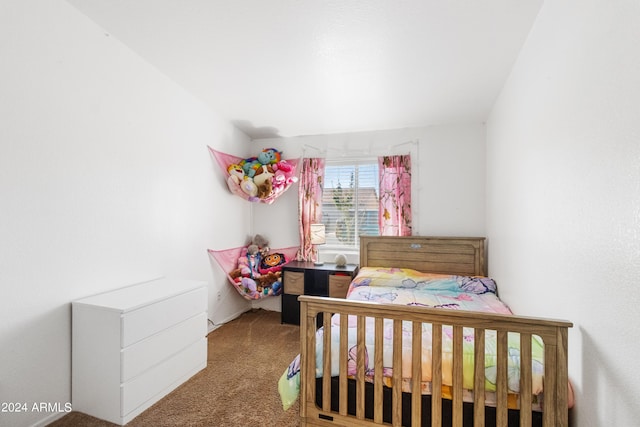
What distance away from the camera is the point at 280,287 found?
3365 millimetres

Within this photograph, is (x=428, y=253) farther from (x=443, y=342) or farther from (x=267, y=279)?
(x=267, y=279)

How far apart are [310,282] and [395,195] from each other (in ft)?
4.85

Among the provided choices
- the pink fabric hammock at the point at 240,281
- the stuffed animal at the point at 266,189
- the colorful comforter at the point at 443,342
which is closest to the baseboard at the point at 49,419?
the colorful comforter at the point at 443,342

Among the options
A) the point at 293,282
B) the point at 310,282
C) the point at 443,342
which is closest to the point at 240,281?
the point at 293,282

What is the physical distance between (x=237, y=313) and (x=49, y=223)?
2.30 metres

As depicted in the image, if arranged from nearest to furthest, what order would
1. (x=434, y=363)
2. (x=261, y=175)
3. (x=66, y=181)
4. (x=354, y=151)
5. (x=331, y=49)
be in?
(x=434, y=363) < (x=66, y=181) < (x=331, y=49) < (x=261, y=175) < (x=354, y=151)

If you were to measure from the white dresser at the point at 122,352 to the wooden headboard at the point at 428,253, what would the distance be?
2157mm

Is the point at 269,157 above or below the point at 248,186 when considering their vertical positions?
above

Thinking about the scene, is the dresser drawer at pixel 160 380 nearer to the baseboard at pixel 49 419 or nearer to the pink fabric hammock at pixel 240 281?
the baseboard at pixel 49 419

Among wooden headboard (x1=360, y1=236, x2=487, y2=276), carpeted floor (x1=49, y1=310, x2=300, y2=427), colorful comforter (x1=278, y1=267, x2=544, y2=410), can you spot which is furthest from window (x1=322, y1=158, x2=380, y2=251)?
carpeted floor (x1=49, y1=310, x2=300, y2=427)

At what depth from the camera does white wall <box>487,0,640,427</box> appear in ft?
2.80

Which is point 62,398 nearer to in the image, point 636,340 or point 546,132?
point 636,340

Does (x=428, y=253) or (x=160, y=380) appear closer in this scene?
(x=160, y=380)

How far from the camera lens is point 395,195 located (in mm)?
3377
